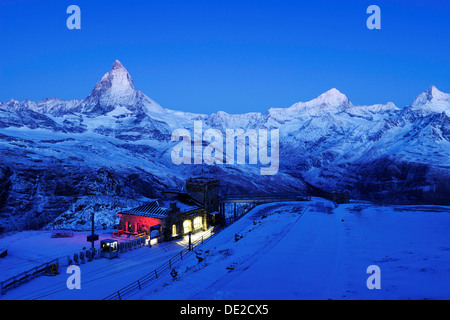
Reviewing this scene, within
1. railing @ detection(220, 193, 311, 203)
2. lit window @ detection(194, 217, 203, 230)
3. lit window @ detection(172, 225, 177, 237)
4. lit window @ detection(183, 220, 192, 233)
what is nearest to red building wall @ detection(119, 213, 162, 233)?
lit window @ detection(172, 225, 177, 237)

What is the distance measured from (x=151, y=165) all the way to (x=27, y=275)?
87448mm

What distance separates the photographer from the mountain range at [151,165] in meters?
66.6

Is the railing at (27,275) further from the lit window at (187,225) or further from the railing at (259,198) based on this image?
the railing at (259,198)

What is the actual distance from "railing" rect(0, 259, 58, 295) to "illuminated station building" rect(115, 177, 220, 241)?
11.8 meters

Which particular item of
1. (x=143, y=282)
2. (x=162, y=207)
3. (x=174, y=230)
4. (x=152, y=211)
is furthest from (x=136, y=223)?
(x=143, y=282)

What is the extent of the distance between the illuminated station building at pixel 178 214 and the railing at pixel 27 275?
11.8 m

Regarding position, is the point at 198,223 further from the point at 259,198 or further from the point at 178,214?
the point at 259,198

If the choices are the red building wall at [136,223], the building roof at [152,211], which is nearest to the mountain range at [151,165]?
the red building wall at [136,223]

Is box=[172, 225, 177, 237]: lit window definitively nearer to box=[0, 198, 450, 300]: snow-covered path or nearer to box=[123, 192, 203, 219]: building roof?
box=[123, 192, 203, 219]: building roof

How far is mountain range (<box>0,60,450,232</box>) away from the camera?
6656 centimetres

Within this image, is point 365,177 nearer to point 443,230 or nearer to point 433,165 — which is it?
point 433,165

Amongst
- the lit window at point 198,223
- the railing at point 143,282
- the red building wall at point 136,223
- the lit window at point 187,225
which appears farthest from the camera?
the lit window at point 198,223
